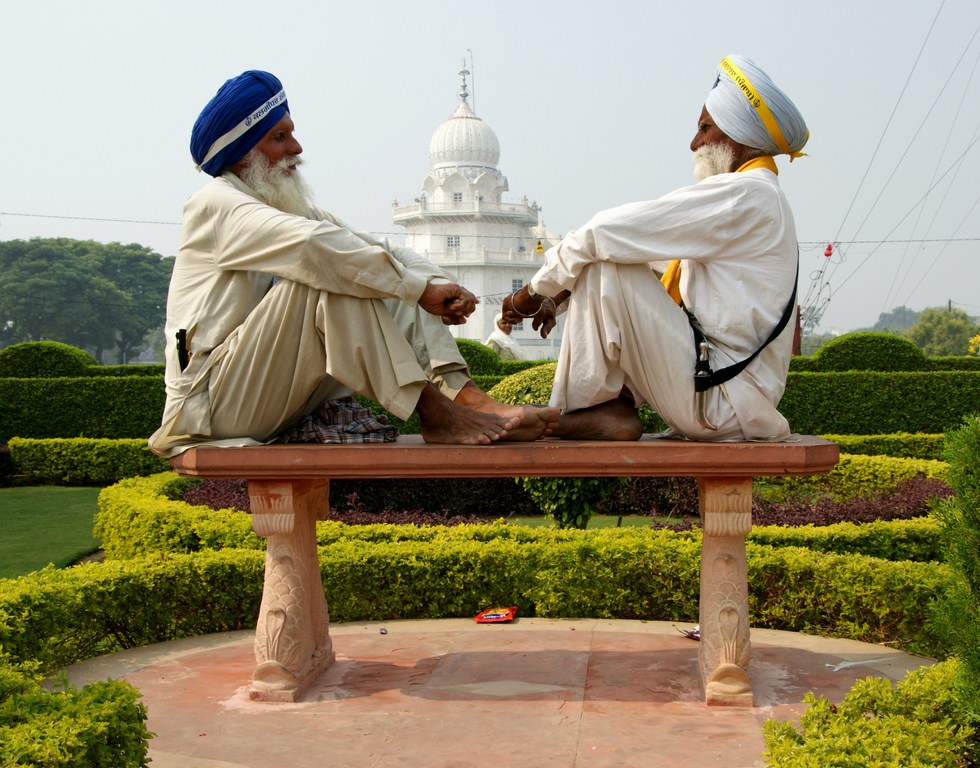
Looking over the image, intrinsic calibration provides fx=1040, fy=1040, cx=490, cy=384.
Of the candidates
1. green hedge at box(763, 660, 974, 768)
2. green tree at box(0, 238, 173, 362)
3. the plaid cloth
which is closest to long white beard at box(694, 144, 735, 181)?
the plaid cloth

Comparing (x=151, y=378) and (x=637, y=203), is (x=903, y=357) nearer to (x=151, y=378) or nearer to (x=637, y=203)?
(x=151, y=378)

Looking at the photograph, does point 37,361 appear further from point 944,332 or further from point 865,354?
point 944,332

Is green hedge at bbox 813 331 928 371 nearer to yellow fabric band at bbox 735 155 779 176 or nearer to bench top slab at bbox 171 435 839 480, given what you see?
yellow fabric band at bbox 735 155 779 176

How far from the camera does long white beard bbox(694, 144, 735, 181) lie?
4031 millimetres

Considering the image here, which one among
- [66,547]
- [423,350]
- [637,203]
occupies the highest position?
[637,203]

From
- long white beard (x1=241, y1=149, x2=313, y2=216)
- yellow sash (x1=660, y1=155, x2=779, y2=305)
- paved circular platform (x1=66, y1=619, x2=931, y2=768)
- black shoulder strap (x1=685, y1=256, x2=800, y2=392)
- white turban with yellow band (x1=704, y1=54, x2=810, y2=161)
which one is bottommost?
paved circular platform (x1=66, y1=619, x2=931, y2=768)

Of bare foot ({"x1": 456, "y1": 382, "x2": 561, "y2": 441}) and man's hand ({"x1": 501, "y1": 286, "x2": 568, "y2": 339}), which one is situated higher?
man's hand ({"x1": 501, "y1": 286, "x2": 568, "y2": 339})

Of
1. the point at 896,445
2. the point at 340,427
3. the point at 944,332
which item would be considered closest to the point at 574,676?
the point at 340,427

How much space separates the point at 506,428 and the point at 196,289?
1.33m

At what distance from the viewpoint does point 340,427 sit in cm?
406

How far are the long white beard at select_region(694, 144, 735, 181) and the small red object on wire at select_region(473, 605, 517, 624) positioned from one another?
7.73 feet

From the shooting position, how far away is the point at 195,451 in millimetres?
3770

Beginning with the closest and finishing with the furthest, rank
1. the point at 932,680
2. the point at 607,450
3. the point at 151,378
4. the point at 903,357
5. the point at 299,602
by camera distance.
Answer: the point at 932,680 → the point at 607,450 → the point at 299,602 → the point at 151,378 → the point at 903,357

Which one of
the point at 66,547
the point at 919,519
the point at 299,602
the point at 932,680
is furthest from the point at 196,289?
the point at 66,547
